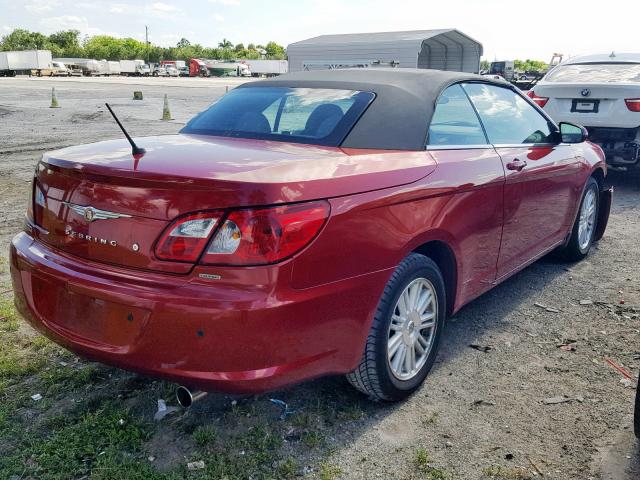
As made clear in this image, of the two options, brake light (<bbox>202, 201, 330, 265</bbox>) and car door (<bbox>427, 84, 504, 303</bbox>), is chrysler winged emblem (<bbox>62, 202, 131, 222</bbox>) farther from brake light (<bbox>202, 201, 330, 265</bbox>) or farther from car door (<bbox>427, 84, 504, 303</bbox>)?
car door (<bbox>427, 84, 504, 303</bbox>)

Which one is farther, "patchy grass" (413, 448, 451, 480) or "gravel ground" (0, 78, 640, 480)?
"gravel ground" (0, 78, 640, 480)

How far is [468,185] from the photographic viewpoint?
3260mm

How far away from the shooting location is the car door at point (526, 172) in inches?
149

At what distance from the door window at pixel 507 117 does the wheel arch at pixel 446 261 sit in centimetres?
91

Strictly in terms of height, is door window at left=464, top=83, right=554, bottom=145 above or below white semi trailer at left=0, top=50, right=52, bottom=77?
Result: below

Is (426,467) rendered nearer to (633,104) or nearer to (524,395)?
(524,395)

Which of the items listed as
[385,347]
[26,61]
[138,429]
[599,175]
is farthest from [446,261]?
[26,61]

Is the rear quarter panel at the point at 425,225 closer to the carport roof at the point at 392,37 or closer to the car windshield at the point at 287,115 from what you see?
the car windshield at the point at 287,115

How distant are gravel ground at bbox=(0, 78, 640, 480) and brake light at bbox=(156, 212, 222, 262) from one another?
101 centimetres

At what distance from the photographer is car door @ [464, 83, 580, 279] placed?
379 cm

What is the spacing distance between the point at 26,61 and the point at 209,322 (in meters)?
74.6

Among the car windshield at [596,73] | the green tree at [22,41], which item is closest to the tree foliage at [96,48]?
the green tree at [22,41]

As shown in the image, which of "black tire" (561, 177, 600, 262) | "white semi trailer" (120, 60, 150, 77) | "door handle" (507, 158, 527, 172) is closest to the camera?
"door handle" (507, 158, 527, 172)

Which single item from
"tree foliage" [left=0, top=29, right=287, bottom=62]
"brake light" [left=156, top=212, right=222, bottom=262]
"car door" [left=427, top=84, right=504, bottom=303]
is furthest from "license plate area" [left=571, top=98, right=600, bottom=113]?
"tree foliage" [left=0, top=29, right=287, bottom=62]
